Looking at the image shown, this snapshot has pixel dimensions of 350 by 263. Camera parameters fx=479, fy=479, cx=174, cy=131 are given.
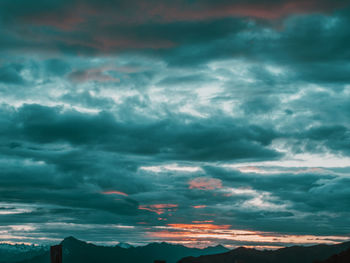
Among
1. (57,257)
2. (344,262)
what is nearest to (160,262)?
(57,257)

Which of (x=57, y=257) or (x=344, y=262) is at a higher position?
(x=57, y=257)

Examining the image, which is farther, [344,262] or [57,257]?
[344,262]

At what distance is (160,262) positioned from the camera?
38312 mm

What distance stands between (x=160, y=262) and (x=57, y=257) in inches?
341

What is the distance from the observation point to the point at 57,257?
3959cm

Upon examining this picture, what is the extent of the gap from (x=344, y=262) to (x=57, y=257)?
588 ft

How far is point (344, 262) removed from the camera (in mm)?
194875

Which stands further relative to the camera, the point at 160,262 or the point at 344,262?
the point at 344,262

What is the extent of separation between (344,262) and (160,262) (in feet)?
580

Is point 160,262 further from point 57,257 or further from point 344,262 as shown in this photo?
point 344,262
